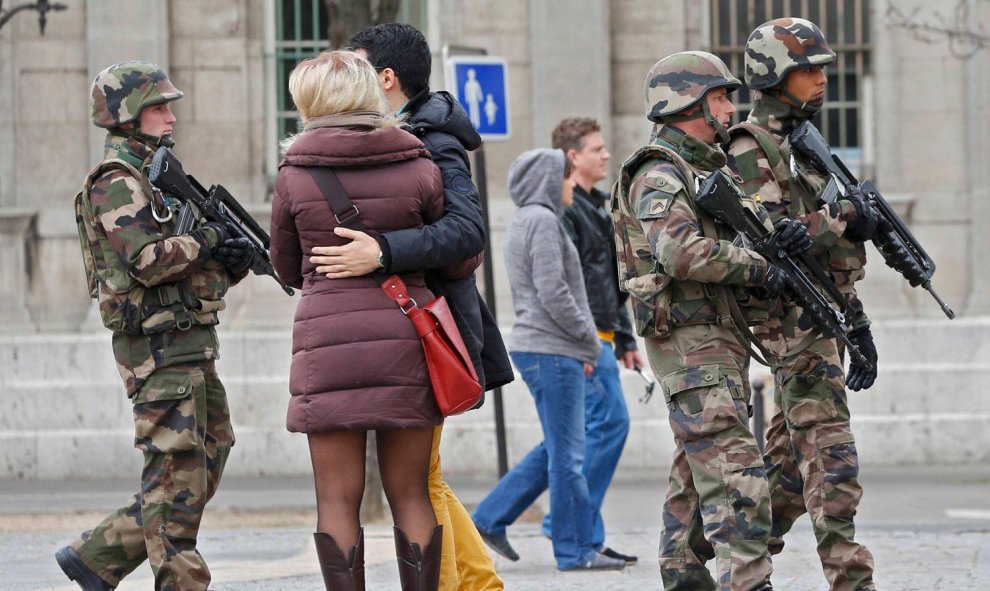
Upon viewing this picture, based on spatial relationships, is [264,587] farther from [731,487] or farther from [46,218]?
[46,218]

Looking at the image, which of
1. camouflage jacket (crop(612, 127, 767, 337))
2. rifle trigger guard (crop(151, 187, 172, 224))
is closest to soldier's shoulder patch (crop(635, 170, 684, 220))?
camouflage jacket (crop(612, 127, 767, 337))

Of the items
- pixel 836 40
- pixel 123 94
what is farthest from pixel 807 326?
pixel 836 40

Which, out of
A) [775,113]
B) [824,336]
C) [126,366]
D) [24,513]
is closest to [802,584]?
[824,336]

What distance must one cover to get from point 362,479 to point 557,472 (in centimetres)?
269

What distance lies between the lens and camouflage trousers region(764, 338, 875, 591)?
6102mm

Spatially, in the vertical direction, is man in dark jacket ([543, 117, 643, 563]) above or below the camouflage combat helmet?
below

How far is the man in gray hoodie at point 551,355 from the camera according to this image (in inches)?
315

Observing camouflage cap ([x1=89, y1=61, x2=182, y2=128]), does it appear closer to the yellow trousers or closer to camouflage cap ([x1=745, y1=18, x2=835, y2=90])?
the yellow trousers

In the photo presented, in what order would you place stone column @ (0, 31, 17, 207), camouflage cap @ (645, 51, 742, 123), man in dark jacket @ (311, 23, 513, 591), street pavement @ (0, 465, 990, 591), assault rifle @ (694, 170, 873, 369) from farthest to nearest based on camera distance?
stone column @ (0, 31, 17, 207)
street pavement @ (0, 465, 990, 591)
camouflage cap @ (645, 51, 742, 123)
assault rifle @ (694, 170, 873, 369)
man in dark jacket @ (311, 23, 513, 591)

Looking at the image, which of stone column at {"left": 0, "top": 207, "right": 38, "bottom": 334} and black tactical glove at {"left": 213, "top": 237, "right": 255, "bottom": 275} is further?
stone column at {"left": 0, "top": 207, "right": 38, "bottom": 334}

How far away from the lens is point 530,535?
30.5 ft

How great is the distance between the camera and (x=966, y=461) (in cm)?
1282

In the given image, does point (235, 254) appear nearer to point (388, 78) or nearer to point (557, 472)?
point (388, 78)

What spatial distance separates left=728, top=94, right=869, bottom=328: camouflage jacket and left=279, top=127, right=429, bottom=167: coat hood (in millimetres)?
1466
